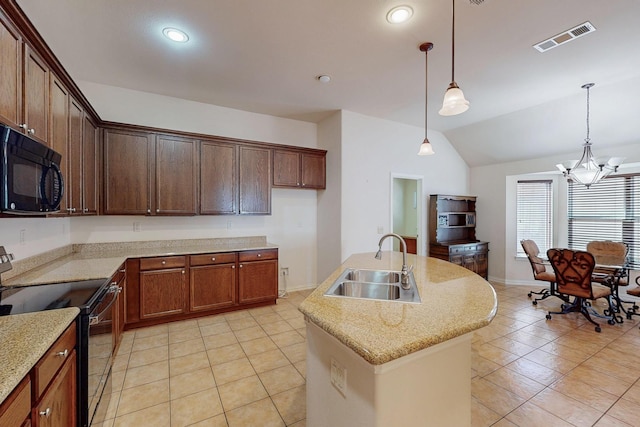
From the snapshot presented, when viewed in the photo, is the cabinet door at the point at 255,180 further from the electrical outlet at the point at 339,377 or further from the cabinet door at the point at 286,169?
the electrical outlet at the point at 339,377

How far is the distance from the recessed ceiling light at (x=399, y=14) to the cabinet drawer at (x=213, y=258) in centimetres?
312

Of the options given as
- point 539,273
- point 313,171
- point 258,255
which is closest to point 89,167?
point 258,255

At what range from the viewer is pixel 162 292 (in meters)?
3.29

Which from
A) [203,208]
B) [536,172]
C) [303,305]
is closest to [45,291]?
[303,305]

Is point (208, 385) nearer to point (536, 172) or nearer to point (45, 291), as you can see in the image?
point (45, 291)

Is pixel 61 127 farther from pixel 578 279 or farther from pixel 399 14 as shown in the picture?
pixel 578 279

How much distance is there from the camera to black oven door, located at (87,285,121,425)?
1623mm

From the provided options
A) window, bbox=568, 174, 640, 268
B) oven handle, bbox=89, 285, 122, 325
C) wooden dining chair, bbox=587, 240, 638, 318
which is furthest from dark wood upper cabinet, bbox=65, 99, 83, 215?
window, bbox=568, 174, 640, 268

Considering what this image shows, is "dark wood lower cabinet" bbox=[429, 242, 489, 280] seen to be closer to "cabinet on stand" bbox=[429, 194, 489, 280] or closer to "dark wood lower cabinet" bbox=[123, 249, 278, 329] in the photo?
"cabinet on stand" bbox=[429, 194, 489, 280]

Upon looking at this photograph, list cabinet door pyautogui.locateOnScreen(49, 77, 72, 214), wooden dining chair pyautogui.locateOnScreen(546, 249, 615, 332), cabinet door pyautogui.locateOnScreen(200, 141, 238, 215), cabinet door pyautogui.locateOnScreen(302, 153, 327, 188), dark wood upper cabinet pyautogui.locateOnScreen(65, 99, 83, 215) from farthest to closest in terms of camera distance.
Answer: cabinet door pyautogui.locateOnScreen(302, 153, 327, 188) < cabinet door pyautogui.locateOnScreen(200, 141, 238, 215) < wooden dining chair pyautogui.locateOnScreen(546, 249, 615, 332) < dark wood upper cabinet pyautogui.locateOnScreen(65, 99, 83, 215) < cabinet door pyautogui.locateOnScreen(49, 77, 72, 214)

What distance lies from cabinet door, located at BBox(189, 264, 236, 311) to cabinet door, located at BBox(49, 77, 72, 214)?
156cm

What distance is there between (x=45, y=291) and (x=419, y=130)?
5.49 metres

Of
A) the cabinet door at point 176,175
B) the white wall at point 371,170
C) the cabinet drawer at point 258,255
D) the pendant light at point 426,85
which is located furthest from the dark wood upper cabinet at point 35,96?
the white wall at point 371,170

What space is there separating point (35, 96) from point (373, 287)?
2587mm
